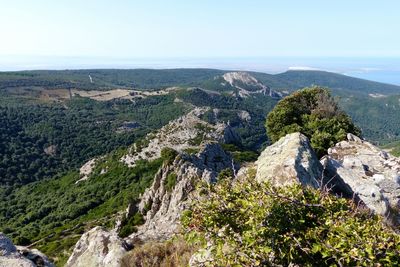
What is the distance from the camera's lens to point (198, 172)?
170ft

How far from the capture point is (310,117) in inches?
1869

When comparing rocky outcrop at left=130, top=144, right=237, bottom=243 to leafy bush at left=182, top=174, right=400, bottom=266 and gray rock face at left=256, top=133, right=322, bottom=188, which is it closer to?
gray rock face at left=256, top=133, right=322, bottom=188

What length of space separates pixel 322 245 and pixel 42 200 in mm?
142871

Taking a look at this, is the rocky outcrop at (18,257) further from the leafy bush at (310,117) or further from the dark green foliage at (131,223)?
the dark green foliage at (131,223)

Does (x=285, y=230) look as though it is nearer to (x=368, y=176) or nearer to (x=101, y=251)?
(x=101, y=251)

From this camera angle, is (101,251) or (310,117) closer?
(101,251)

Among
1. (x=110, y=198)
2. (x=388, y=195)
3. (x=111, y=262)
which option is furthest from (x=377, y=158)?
(x=110, y=198)

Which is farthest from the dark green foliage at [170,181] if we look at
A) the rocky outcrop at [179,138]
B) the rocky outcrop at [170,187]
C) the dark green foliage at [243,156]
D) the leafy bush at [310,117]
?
the rocky outcrop at [179,138]

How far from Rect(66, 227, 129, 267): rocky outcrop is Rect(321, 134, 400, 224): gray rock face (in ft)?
32.5

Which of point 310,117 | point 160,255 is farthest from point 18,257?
point 310,117

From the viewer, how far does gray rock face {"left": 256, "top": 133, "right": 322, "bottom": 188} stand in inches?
675

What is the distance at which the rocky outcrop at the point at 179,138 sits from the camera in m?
130

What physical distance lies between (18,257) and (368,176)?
820 inches

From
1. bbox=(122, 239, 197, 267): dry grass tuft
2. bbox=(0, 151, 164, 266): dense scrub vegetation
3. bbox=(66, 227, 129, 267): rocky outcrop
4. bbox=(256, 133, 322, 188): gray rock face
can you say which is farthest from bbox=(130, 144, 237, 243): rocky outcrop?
bbox=(122, 239, 197, 267): dry grass tuft
